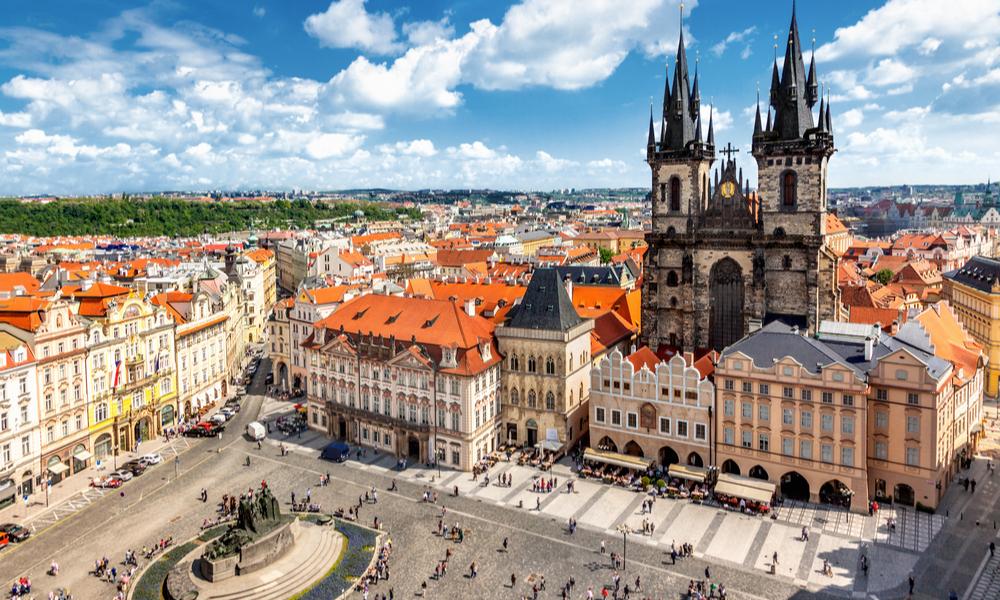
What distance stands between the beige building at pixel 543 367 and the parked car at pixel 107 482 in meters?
36.6

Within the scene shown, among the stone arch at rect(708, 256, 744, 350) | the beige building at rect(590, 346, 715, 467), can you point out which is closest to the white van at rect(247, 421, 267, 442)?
the beige building at rect(590, 346, 715, 467)

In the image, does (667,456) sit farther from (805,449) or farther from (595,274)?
(595,274)

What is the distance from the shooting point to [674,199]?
87.1m

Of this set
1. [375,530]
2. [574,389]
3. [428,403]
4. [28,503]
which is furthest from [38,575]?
[574,389]

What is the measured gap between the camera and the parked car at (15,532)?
57.3 metres

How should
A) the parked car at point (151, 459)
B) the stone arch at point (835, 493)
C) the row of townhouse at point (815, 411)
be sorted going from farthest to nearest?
the parked car at point (151, 459) → the stone arch at point (835, 493) → the row of townhouse at point (815, 411)

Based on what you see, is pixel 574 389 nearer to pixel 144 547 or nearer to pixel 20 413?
pixel 144 547

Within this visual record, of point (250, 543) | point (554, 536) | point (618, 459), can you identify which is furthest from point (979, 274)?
point (250, 543)

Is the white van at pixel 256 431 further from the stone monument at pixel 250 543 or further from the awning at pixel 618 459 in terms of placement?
the awning at pixel 618 459

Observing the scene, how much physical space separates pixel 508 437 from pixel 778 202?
3772cm

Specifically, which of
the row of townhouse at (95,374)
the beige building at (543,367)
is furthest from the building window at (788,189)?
the row of townhouse at (95,374)

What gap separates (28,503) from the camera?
64625mm

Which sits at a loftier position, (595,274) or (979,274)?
(979,274)

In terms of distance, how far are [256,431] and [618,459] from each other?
3810 cm
